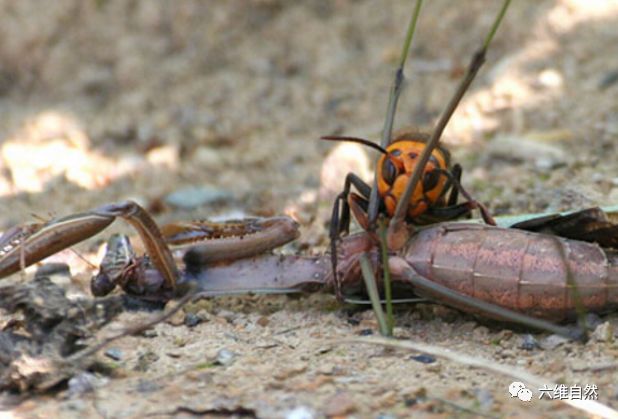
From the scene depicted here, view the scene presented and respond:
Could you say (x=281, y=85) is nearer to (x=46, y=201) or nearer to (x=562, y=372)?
(x=46, y=201)

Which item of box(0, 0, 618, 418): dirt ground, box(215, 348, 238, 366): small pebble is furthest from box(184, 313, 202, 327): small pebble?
box(215, 348, 238, 366): small pebble

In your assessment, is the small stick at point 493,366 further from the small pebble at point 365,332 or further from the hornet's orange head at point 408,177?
the hornet's orange head at point 408,177

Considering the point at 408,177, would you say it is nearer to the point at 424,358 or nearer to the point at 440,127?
the point at 440,127

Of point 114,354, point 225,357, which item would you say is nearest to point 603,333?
point 225,357

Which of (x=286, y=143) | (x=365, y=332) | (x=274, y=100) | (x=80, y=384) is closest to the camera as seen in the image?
(x=80, y=384)

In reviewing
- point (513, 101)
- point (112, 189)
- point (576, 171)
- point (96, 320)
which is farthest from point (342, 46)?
point (96, 320)

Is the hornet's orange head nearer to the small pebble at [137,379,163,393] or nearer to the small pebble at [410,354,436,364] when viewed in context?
the small pebble at [410,354,436,364]
